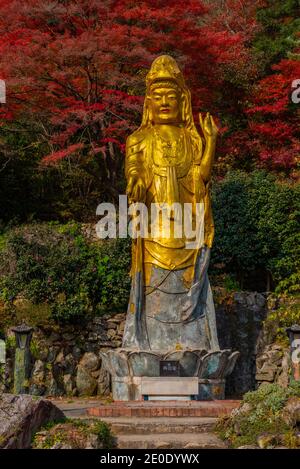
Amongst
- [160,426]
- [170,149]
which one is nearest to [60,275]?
[170,149]

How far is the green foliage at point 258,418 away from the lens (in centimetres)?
1009

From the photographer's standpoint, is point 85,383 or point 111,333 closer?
point 85,383

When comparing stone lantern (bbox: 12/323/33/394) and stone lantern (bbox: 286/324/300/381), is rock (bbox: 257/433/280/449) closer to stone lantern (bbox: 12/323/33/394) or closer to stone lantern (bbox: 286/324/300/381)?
stone lantern (bbox: 286/324/300/381)

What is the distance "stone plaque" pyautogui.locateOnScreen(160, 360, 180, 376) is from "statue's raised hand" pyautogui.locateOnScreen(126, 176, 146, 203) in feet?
8.73

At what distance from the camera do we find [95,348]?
54.3ft

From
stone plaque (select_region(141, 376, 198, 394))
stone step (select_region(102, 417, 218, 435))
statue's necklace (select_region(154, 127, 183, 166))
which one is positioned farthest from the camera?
statue's necklace (select_region(154, 127, 183, 166))

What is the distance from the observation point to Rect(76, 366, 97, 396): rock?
1608cm

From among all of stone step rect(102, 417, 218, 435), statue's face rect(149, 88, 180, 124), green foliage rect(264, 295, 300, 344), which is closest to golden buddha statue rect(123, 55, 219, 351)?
statue's face rect(149, 88, 180, 124)

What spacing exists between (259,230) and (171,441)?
7.98 meters

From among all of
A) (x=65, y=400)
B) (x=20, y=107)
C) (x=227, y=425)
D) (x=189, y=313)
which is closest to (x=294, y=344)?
(x=189, y=313)

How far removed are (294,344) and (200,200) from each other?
2.99m

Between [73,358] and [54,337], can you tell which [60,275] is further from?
[73,358]

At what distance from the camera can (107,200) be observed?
69.2 feet

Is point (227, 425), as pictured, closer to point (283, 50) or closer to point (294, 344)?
point (294, 344)
